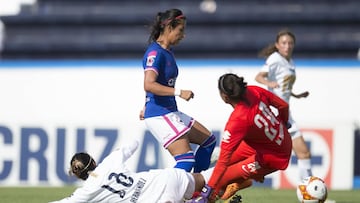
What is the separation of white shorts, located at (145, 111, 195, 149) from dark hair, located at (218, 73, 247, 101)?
0.66 metres

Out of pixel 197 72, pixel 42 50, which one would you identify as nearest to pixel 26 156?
pixel 197 72

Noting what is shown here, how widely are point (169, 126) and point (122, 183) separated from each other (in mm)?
1095

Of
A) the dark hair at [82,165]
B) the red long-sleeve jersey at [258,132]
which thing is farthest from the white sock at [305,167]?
the dark hair at [82,165]

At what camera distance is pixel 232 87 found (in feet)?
26.5

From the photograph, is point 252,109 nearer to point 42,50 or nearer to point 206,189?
point 206,189

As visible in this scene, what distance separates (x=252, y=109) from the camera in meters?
8.15

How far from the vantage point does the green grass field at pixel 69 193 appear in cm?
1059

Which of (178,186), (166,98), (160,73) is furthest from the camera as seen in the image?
(166,98)

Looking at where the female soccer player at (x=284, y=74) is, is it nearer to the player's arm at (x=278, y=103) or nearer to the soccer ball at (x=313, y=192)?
the soccer ball at (x=313, y=192)

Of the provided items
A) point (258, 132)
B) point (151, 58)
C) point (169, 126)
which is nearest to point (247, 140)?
point (258, 132)

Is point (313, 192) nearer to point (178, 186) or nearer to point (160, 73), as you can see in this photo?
point (178, 186)

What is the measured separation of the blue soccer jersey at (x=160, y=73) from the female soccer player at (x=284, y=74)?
2.73m

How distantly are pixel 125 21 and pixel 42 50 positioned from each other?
1.81m

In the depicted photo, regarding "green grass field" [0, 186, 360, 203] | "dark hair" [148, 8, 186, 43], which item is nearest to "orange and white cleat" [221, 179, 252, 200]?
"green grass field" [0, 186, 360, 203]
